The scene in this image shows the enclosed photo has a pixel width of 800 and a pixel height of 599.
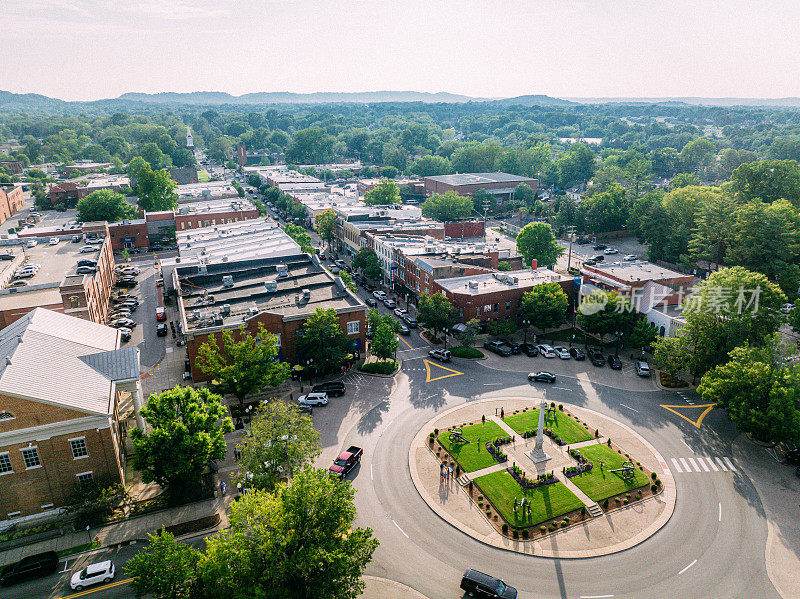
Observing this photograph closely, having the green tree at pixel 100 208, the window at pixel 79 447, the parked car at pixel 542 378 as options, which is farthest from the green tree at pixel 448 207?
the window at pixel 79 447

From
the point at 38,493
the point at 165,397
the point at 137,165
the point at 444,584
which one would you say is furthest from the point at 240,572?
the point at 137,165

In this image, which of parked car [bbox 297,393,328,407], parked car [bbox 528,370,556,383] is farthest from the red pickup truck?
parked car [bbox 528,370,556,383]

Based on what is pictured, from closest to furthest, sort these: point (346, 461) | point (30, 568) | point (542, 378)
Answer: point (30, 568) < point (346, 461) < point (542, 378)

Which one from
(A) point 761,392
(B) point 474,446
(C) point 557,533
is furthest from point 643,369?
(C) point 557,533

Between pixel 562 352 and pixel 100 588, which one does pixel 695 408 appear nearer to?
pixel 562 352

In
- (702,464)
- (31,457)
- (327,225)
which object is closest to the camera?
(31,457)

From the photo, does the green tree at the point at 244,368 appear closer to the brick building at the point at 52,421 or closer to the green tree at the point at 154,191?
the brick building at the point at 52,421

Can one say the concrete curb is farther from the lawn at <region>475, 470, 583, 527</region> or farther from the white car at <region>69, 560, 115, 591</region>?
the white car at <region>69, 560, 115, 591</region>
